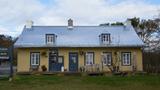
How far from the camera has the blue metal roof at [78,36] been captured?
45.2m

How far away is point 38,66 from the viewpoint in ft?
147

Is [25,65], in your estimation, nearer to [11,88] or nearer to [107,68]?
[107,68]

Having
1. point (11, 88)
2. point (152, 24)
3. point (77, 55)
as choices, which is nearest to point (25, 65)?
point (77, 55)

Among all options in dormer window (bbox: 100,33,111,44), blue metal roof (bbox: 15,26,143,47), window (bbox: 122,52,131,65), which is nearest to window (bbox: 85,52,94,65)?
blue metal roof (bbox: 15,26,143,47)

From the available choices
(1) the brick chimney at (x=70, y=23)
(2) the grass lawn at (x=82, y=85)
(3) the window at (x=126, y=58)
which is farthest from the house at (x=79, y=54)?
(2) the grass lawn at (x=82, y=85)

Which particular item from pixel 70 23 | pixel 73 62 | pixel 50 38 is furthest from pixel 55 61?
pixel 70 23

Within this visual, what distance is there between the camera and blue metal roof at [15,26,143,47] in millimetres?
45156

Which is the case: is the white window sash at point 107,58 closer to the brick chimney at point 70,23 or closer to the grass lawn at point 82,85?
the brick chimney at point 70,23

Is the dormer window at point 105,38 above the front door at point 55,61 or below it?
above

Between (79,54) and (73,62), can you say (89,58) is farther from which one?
(73,62)

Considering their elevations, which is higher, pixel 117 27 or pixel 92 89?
pixel 117 27

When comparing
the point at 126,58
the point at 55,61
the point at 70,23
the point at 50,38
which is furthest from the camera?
the point at 70,23

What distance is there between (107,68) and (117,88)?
2184cm

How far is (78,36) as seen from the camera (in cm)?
→ 4731
